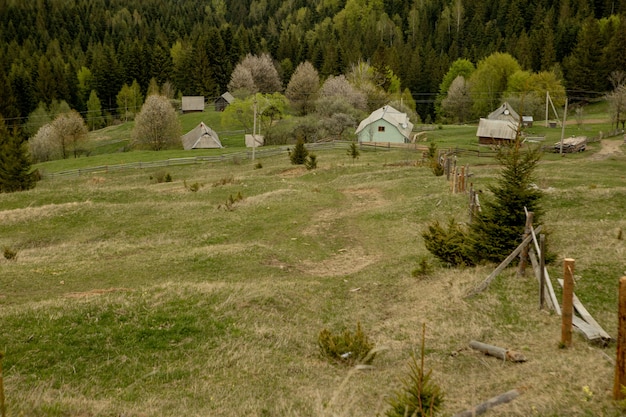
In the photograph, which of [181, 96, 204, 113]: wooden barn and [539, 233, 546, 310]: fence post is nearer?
[539, 233, 546, 310]: fence post

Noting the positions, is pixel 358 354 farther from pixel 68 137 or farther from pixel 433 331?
pixel 68 137

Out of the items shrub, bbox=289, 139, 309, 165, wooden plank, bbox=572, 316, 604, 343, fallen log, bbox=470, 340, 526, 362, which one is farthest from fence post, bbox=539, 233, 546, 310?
shrub, bbox=289, 139, 309, 165

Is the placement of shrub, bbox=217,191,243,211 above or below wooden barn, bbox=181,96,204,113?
below

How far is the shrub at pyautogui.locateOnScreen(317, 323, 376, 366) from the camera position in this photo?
11.4 meters

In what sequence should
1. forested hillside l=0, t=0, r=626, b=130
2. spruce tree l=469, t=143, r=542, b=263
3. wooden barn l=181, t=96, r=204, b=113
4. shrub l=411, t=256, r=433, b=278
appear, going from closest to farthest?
spruce tree l=469, t=143, r=542, b=263
shrub l=411, t=256, r=433, b=278
forested hillside l=0, t=0, r=626, b=130
wooden barn l=181, t=96, r=204, b=113

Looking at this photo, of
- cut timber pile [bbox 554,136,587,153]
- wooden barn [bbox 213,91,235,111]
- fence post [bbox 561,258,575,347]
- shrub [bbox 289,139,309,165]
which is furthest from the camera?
wooden barn [bbox 213,91,235,111]

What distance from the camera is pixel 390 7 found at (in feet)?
610

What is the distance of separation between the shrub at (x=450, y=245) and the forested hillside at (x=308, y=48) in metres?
98.0

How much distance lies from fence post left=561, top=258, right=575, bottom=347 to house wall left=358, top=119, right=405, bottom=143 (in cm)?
6484

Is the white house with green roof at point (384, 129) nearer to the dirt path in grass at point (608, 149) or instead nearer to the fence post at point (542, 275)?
the dirt path in grass at point (608, 149)

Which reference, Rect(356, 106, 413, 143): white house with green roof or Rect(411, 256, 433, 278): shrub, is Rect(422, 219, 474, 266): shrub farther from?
Rect(356, 106, 413, 143): white house with green roof

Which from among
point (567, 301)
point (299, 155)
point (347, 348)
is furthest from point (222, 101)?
point (567, 301)

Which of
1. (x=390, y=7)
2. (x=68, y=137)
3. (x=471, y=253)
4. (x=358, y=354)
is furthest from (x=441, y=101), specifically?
(x=358, y=354)

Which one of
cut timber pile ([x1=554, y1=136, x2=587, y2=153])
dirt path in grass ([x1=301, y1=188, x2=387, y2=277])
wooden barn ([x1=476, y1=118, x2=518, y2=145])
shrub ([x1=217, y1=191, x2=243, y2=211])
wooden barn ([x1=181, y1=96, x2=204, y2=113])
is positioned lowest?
dirt path in grass ([x1=301, y1=188, x2=387, y2=277])
